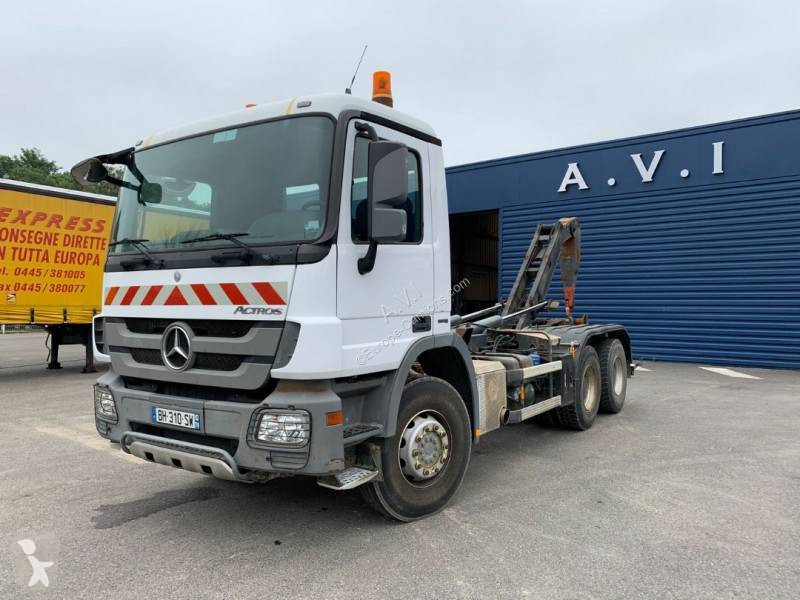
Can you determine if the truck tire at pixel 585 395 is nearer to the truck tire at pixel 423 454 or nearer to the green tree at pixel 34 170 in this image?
the truck tire at pixel 423 454

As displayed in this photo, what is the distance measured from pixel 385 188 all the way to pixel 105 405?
2.48m

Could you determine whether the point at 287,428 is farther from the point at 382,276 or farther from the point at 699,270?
the point at 699,270

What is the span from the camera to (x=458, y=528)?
384 centimetres

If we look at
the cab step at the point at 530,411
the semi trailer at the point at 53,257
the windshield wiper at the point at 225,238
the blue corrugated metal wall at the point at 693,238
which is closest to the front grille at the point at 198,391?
the windshield wiper at the point at 225,238

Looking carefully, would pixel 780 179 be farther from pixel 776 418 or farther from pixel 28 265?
pixel 28 265

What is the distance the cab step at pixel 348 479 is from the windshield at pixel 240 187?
1.40 meters

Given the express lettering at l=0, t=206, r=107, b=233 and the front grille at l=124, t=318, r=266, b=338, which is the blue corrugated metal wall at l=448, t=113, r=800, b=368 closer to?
the express lettering at l=0, t=206, r=107, b=233

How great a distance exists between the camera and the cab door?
133 inches

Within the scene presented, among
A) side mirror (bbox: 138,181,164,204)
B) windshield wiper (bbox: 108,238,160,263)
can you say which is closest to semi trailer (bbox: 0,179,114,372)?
windshield wiper (bbox: 108,238,160,263)

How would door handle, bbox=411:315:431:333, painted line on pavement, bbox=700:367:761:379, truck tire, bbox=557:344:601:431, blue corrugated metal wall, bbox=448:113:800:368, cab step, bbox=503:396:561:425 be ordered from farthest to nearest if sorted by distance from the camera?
blue corrugated metal wall, bbox=448:113:800:368 → painted line on pavement, bbox=700:367:761:379 → truck tire, bbox=557:344:601:431 → cab step, bbox=503:396:561:425 → door handle, bbox=411:315:431:333

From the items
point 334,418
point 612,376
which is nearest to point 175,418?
point 334,418

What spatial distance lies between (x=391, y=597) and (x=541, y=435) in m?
3.96

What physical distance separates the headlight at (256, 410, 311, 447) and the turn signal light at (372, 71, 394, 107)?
7.63 ft

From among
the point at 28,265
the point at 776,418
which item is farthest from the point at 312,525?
the point at 28,265
